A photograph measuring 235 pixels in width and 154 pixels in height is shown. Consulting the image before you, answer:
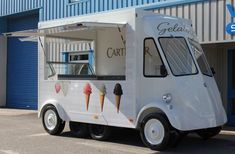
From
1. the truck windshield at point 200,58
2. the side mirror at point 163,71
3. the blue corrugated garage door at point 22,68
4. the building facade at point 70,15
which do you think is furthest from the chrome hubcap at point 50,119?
the blue corrugated garage door at point 22,68

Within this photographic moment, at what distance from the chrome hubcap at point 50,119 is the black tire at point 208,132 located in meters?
3.44

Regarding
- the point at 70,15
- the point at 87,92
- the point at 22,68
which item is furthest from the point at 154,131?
the point at 22,68

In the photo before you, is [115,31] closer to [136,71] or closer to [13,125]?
[136,71]

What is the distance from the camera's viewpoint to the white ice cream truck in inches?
373

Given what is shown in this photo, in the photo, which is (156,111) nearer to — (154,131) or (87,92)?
(154,131)

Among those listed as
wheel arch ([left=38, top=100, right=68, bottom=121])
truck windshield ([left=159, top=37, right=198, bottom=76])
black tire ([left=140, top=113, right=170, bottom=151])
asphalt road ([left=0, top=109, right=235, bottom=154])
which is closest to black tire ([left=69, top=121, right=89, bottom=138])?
asphalt road ([left=0, top=109, right=235, bottom=154])

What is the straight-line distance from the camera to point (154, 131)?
956cm

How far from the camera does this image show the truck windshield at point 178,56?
9727 mm

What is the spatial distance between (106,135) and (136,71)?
→ 1.75 meters

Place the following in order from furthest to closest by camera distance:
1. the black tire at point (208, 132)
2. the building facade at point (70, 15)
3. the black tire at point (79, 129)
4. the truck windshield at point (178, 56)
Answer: the building facade at point (70, 15), the black tire at point (79, 129), the black tire at point (208, 132), the truck windshield at point (178, 56)

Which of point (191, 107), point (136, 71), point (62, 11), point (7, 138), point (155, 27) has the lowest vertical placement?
point (7, 138)

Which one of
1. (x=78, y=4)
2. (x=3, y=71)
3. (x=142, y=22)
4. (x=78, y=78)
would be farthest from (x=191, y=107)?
(x=3, y=71)

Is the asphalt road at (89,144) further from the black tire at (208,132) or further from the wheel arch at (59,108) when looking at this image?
the wheel arch at (59,108)

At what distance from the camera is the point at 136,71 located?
990 cm
